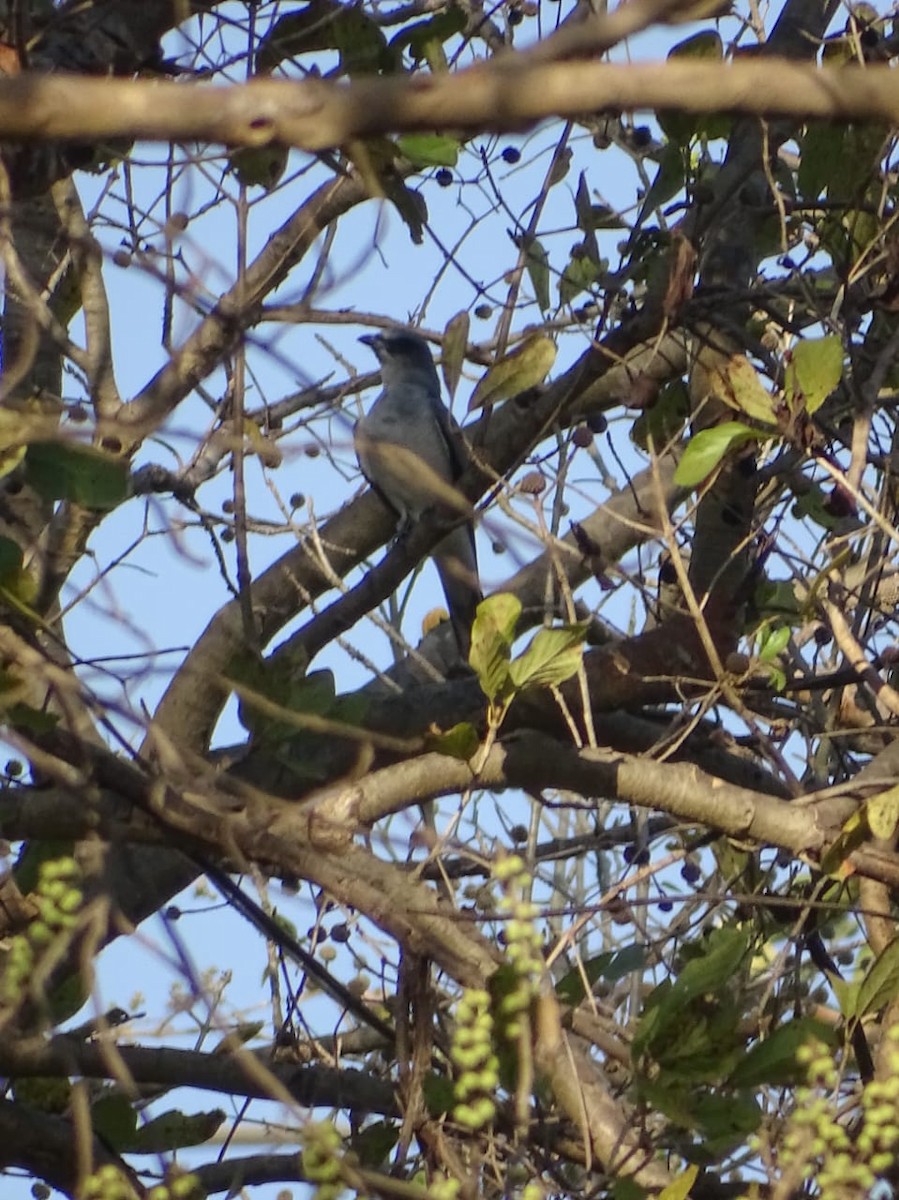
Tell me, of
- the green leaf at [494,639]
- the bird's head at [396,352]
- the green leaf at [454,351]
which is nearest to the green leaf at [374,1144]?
the green leaf at [494,639]

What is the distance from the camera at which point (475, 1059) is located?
2.06 meters

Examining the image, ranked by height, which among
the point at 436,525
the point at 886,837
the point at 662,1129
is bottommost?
the point at 662,1129

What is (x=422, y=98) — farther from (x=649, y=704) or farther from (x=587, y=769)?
(x=649, y=704)

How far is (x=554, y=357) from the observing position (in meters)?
3.35

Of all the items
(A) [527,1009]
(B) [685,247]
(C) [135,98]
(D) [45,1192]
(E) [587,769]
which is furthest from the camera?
(D) [45,1192]

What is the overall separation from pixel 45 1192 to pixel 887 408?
2795 mm

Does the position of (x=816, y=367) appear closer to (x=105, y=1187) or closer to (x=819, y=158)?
(x=819, y=158)

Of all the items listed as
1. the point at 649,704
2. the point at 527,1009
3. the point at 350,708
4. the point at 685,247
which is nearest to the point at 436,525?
the point at 649,704

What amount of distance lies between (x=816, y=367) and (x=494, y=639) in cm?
72

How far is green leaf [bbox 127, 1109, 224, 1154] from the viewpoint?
3.08m

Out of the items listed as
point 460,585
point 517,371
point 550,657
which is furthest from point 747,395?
point 460,585

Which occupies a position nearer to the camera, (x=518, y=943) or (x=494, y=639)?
(x=518, y=943)

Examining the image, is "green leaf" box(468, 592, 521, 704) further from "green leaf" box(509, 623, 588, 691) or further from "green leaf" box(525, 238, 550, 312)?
"green leaf" box(525, 238, 550, 312)

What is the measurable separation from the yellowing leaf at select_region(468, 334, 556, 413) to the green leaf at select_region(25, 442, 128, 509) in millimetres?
895
